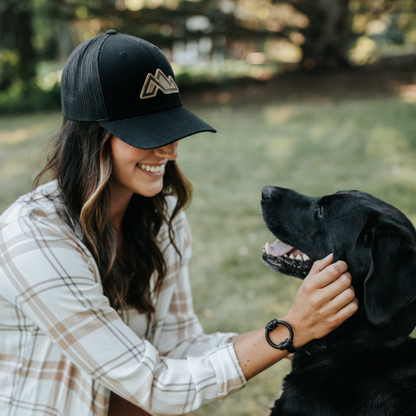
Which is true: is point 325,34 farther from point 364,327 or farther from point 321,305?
point 321,305

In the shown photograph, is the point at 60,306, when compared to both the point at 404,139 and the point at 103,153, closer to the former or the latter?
the point at 103,153

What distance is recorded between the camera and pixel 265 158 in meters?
7.81

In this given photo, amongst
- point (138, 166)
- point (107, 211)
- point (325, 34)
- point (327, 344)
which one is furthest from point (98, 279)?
point (325, 34)

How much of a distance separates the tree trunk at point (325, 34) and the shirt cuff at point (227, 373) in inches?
585

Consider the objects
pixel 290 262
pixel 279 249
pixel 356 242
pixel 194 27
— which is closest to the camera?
pixel 356 242

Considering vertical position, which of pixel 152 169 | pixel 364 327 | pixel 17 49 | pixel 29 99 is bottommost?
pixel 29 99

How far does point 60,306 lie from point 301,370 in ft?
3.68

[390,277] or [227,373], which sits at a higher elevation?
[390,277]

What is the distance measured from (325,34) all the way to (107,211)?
1538 centimetres

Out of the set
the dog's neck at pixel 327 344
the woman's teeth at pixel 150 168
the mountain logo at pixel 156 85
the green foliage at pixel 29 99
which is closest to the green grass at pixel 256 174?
the woman's teeth at pixel 150 168

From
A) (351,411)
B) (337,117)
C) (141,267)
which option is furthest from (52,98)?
(351,411)

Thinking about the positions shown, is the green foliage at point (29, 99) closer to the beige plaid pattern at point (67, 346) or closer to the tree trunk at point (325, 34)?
the tree trunk at point (325, 34)

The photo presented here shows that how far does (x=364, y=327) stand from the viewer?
6.10 feet

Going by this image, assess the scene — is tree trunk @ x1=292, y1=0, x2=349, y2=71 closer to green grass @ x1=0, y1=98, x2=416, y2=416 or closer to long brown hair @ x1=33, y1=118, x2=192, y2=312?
green grass @ x1=0, y1=98, x2=416, y2=416
